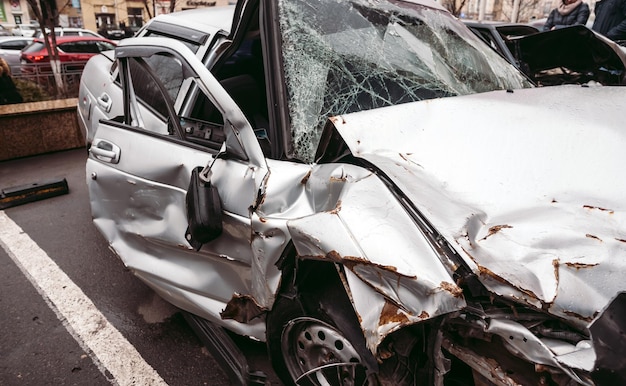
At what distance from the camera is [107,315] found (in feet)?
9.34

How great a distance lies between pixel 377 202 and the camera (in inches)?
61.0

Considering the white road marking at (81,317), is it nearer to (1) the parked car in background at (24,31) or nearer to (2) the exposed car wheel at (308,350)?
(2) the exposed car wheel at (308,350)

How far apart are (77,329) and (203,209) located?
4.66ft

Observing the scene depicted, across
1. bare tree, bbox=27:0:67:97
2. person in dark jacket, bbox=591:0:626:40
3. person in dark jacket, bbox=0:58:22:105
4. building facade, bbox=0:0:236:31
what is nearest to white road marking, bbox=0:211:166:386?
person in dark jacket, bbox=0:58:22:105

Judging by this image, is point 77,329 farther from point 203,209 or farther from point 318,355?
point 318,355

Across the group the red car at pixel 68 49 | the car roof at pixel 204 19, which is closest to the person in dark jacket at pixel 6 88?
the car roof at pixel 204 19

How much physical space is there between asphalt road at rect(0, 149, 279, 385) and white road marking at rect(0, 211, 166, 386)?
0.05 feet

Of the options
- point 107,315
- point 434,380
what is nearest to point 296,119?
point 434,380

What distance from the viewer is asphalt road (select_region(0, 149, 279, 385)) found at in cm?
236

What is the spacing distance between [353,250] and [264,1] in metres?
1.37

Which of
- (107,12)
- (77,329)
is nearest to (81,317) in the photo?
(77,329)

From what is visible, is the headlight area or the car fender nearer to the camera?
the headlight area

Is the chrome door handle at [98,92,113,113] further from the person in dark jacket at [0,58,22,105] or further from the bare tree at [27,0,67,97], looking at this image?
the bare tree at [27,0,67,97]

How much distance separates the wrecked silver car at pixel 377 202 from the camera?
1315 millimetres
